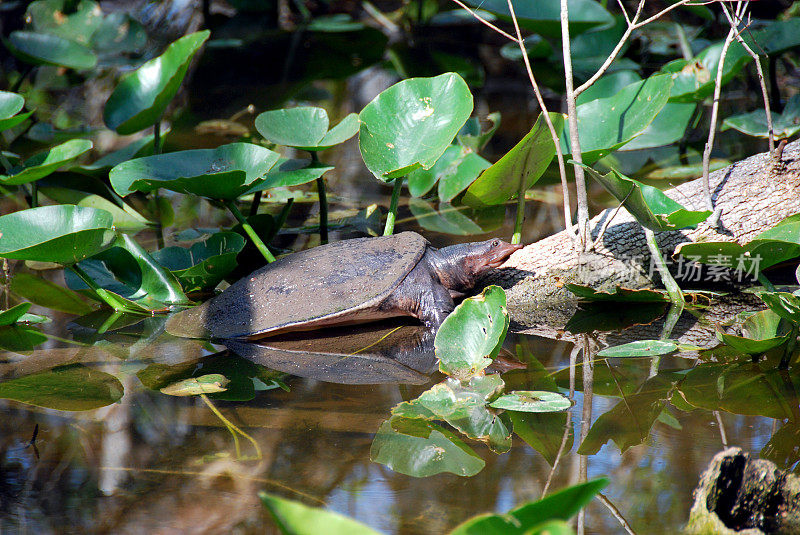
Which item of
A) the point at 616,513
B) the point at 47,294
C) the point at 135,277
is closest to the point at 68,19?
the point at 47,294

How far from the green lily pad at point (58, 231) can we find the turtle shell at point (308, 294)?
48 cm

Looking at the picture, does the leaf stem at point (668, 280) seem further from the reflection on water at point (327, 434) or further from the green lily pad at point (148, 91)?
the green lily pad at point (148, 91)

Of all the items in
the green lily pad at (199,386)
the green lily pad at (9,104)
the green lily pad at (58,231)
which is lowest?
the green lily pad at (199,386)

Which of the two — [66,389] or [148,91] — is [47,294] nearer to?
[66,389]

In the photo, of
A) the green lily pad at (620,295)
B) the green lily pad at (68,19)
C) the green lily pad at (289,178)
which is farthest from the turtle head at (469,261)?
the green lily pad at (68,19)

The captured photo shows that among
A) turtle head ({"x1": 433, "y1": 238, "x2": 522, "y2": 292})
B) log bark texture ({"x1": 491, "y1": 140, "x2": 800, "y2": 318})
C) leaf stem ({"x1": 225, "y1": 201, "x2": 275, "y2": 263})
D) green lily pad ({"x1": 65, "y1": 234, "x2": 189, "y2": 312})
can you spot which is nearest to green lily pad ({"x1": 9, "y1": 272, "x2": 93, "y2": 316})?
green lily pad ({"x1": 65, "y1": 234, "x2": 189, "y2": 312})

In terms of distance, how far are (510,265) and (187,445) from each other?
5.77 ft

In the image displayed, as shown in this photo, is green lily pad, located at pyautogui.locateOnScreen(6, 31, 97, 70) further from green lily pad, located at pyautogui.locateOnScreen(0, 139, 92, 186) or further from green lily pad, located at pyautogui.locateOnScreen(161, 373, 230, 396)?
green lily pad, located at pyautogui.locateOnScreen(161, 373, 230, 396)

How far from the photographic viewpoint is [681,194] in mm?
3170

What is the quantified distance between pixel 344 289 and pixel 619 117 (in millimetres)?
1492

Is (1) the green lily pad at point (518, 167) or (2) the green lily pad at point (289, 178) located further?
(2) the green lily pad at point (289, 178)

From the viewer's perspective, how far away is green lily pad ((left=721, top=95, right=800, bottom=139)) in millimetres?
4024

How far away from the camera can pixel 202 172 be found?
3.09 meters

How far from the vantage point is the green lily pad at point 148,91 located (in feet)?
11.8
